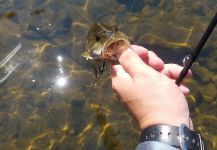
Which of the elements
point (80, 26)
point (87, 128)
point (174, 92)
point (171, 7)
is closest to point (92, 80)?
point (87, 128)

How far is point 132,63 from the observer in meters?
3.22

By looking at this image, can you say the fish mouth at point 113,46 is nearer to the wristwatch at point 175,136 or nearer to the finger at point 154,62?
the finger at point 154,62

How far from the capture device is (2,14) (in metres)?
7.39

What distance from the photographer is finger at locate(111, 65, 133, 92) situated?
3238 mm

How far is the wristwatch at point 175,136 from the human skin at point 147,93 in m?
0.07

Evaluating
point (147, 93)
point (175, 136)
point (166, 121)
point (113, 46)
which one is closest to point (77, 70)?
point (113, 46)

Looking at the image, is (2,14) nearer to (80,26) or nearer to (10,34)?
(10,34)

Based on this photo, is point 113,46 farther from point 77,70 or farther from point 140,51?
point 77,70

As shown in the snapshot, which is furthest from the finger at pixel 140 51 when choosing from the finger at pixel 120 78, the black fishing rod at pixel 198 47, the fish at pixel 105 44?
the black fishing rod at pixel 198 47

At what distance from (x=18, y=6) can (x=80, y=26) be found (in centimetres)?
157

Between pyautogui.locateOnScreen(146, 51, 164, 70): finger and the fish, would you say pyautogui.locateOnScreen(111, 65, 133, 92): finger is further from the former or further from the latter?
pyautogui.locateOnScreen(146, 51, 164, 70): finger

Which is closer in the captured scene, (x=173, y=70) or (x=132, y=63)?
(x=132, y=63)

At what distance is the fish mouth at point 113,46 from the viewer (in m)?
3.44

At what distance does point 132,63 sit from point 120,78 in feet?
0.63
